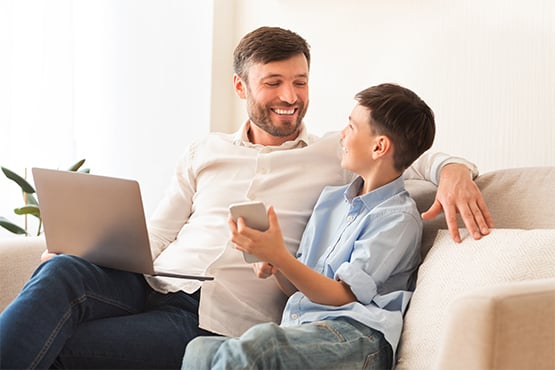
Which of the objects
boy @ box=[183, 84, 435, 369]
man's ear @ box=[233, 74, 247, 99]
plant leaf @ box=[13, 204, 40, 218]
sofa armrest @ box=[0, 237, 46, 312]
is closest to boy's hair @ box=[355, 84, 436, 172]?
boy @ box=[183, 84, 435, 369]

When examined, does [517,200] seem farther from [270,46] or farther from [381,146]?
[270,46]

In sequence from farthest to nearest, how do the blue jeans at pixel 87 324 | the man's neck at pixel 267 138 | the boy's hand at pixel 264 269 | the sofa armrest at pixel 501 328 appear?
the man's neck at pixel 267 138 → the boy's hand at pixel 264 269 → the blue jeans at pixel 87 324 → the sofa armrest at pixel 501 328

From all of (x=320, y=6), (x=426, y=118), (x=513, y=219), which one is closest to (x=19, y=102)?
(x=320, y=6)

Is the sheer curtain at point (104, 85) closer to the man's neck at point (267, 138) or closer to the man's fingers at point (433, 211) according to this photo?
the man's neck at point (267, 138)

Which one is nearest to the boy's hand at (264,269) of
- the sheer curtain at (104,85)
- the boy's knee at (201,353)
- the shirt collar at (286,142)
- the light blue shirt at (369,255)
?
the light blue shirt at (369,255)

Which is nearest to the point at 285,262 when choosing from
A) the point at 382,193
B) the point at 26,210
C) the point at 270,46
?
the point at 382,193

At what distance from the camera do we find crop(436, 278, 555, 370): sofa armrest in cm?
123

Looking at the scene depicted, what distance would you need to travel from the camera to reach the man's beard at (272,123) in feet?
7.13

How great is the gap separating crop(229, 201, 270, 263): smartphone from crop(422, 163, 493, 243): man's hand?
16.3 inches

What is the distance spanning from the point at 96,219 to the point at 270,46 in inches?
27.6

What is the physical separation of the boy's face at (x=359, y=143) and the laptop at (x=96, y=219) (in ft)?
1.54

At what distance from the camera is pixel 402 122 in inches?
73.1

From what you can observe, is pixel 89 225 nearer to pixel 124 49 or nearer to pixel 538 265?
pixel 538 265

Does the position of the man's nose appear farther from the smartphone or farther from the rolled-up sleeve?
the smartphone
